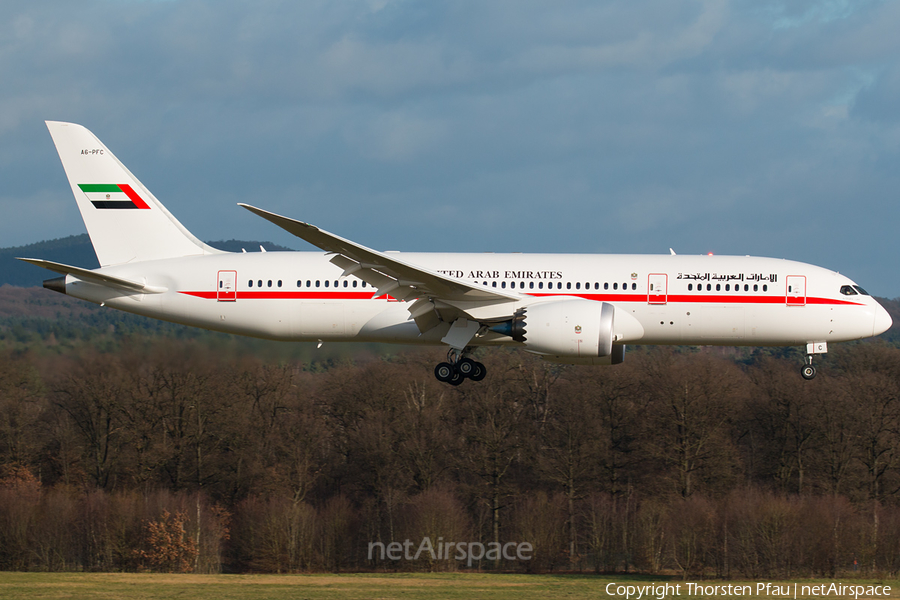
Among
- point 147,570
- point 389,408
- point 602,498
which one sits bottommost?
point 147,570

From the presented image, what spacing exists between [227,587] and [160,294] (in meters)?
13.4

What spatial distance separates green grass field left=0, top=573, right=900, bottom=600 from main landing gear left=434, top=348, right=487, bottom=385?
9396mm

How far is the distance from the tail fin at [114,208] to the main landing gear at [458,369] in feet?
27.1

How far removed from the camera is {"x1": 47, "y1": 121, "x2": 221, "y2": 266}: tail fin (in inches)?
1233

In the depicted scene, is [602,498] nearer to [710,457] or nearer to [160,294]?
[710,457]

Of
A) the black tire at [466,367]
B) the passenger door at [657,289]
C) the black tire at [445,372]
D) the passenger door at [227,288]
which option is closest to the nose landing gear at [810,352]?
the passenger door at [657,289]

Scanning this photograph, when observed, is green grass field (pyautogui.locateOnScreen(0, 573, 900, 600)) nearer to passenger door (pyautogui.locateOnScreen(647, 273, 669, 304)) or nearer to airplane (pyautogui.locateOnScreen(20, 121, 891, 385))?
airplane (pyautogui.locateOnScreen(20, 121, 891, 385))

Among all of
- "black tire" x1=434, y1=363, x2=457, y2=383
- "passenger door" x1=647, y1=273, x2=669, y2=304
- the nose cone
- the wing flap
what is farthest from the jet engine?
the nose cone

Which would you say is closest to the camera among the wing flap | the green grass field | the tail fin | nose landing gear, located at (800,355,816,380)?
the wing flap

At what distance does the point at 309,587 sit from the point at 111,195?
17346 millimetres

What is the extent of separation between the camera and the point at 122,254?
31.3 meters

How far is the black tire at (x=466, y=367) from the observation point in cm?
2873

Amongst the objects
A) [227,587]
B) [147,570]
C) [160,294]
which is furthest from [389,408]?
[160,294]

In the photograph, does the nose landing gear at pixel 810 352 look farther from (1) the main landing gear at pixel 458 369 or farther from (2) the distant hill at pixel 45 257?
(2) the distant hill at pixel 45 257
